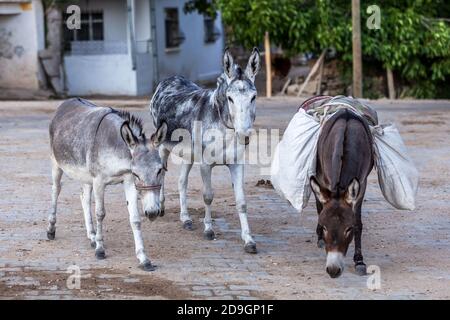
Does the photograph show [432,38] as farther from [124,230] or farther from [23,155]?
[124,230]

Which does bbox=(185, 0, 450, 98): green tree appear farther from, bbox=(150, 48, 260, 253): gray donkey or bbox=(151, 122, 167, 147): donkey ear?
bbox=(151, 122, 167, 147): donkey ear

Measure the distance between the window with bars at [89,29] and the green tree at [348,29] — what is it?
4382mm

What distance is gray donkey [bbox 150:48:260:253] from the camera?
28.0 feet

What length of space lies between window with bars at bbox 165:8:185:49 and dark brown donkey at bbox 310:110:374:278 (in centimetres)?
2185

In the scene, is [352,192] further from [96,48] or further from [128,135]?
[96,48]

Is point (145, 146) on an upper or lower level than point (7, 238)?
upper

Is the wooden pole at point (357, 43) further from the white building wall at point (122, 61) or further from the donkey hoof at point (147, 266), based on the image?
the donkey hoof at point (147, 266)

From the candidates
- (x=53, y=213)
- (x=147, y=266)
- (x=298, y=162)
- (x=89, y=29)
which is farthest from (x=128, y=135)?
(x=89, y=29)

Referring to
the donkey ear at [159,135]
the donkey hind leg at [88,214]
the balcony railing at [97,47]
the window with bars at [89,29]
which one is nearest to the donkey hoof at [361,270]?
the donkey ear at [159,135]

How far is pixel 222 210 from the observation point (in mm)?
10867

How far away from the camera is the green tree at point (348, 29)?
24.0m

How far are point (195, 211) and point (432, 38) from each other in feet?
50.1

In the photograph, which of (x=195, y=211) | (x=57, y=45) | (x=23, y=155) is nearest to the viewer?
(x=195, y=211)

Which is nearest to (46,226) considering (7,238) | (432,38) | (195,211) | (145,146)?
(7,238)
